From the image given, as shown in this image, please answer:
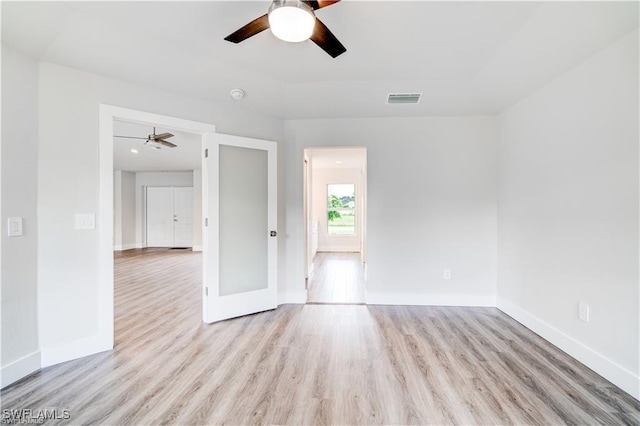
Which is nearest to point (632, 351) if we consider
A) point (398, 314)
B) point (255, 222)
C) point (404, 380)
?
point (404, 380)

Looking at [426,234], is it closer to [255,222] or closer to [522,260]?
[522,260]

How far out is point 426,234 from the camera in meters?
3.54

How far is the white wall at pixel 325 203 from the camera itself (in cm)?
833

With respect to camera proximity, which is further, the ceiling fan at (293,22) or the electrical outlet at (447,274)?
the electrical outlet at (447,274)

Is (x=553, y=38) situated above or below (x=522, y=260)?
above

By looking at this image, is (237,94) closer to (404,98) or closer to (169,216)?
(404,98)

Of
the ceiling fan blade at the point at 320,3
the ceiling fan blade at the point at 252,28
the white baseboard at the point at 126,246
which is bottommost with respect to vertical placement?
the white baseboard at the point at 126,246

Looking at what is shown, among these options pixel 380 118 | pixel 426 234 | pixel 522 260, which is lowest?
pixel 522 260

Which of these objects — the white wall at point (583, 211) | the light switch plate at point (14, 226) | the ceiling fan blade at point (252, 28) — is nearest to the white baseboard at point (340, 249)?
the white wall at point (583, 211)

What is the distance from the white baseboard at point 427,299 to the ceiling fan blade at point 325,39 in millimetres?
2754

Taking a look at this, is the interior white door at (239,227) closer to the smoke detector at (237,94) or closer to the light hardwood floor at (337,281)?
the smoke detector at (237,94)

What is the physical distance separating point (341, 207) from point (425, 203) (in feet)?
Result: 16.2

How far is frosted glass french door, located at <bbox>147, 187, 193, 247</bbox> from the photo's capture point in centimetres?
877

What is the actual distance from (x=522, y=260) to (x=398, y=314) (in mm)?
1433
